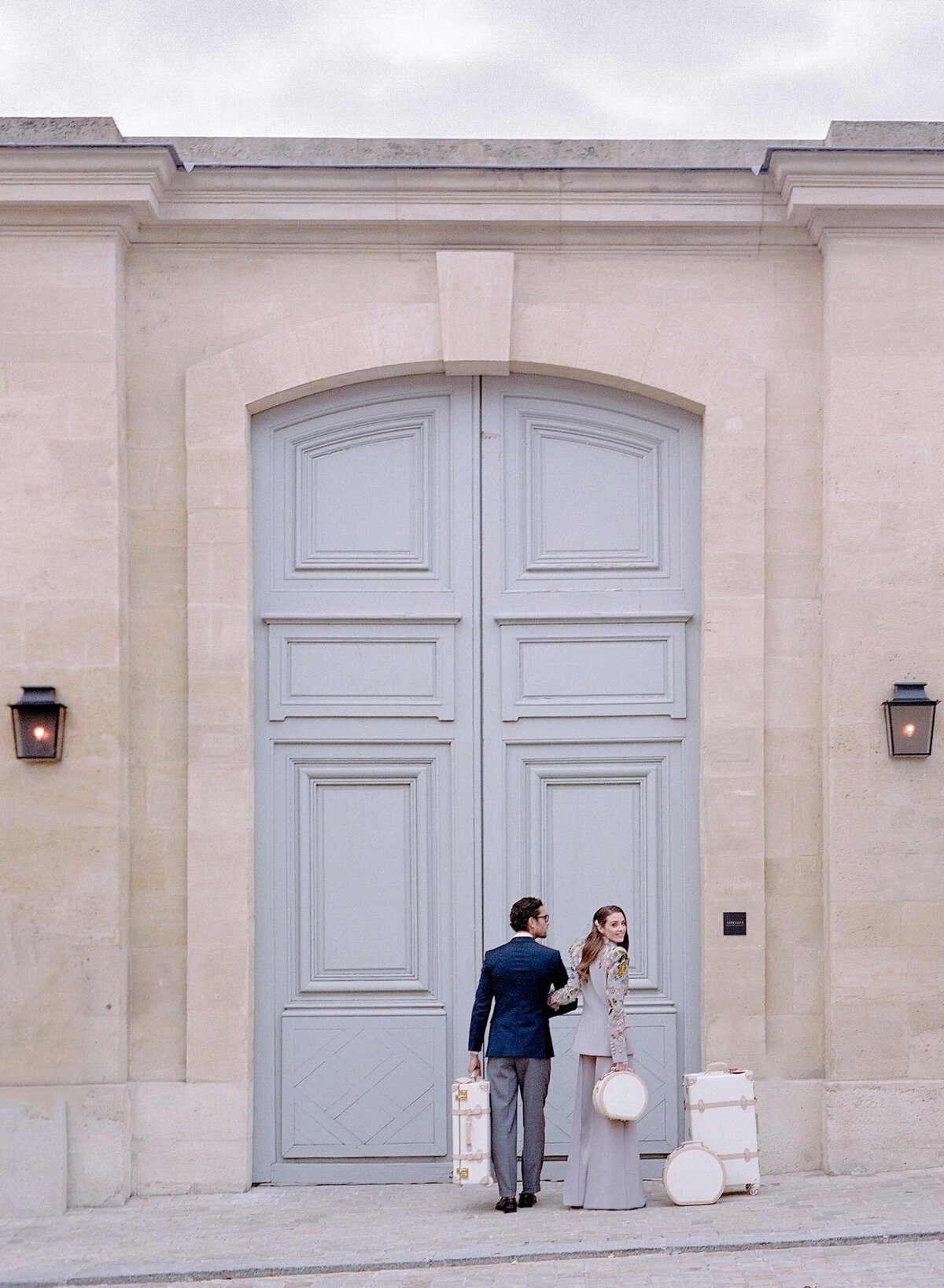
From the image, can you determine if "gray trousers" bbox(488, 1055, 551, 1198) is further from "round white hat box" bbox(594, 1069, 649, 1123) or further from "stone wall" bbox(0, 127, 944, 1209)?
"stone wall" bbox(0, 127, 944, 1209)

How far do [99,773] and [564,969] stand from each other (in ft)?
8.35

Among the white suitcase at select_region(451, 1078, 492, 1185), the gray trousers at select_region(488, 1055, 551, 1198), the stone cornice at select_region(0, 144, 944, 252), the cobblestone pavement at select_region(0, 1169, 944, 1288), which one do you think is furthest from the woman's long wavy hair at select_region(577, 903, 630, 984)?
the stone cornice at select_region(0, 144, 944, 252)

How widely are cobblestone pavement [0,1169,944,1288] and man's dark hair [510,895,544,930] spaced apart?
134 centimetres

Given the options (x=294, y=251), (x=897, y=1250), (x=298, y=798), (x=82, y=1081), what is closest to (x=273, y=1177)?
(x=82, y=1081)

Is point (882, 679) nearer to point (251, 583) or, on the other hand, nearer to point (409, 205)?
point (251, 583)

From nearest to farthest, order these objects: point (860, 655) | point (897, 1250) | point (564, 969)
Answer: point (897, 1250) → point (564, 969) → point (860, 655)

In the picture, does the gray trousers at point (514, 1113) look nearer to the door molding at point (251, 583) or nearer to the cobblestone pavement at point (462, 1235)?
the cobblestone pavement at point (462, 1235)

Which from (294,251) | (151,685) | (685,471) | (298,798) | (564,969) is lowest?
(564,969)

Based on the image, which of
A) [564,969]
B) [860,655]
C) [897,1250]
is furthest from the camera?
[860,655]

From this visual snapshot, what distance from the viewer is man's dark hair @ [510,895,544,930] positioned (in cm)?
721

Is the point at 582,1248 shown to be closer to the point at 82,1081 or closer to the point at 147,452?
the point at 82,1081

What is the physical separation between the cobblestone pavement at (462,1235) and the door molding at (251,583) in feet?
1.95

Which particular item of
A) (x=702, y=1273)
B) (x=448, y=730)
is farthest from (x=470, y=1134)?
(x=448, y=730)

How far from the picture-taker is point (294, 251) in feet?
26.1
